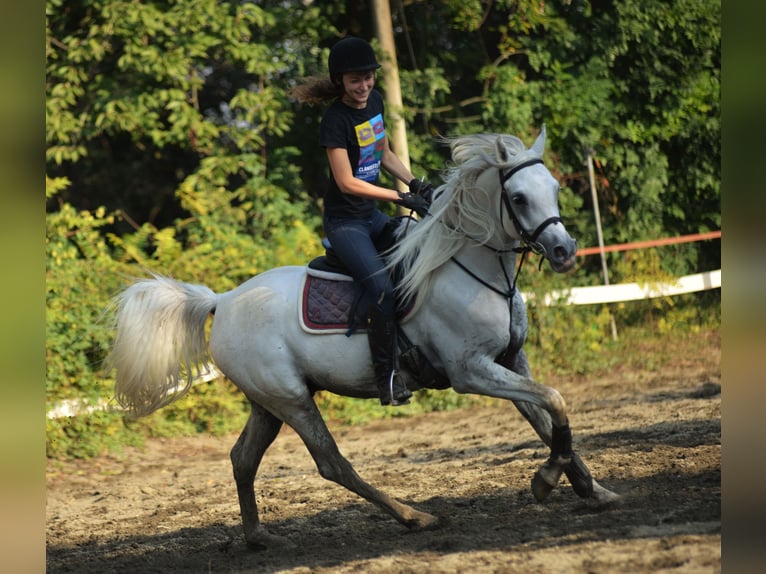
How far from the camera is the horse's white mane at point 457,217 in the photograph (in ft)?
17.0

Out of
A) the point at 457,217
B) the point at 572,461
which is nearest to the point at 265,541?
the point at 572,461

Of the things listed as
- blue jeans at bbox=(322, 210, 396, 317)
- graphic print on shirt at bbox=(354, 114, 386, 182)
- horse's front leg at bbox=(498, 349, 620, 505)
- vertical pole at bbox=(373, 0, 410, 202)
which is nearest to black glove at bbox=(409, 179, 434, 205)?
graphic print on shirt at bbox=(354, 114, 386, 182)

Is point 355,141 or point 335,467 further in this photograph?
→ point 335,467

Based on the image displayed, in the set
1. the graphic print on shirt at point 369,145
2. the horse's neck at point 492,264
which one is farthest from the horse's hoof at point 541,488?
the graphic print on shirt at point 369,145

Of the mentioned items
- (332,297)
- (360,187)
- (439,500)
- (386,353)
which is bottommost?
(439,500)

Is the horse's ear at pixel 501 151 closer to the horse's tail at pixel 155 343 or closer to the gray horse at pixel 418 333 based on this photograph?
the gray horse at pixel 418 333

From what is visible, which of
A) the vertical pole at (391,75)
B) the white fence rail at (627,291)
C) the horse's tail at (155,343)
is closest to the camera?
the horse's tail at (155,343)

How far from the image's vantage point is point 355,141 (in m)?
5.34

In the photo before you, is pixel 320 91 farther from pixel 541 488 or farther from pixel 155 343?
pixel 541 488

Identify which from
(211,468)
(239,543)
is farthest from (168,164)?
(239,543)

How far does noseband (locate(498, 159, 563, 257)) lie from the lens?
15.7ft

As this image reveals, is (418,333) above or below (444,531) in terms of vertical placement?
above

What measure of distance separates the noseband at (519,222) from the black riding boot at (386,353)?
0.89 m

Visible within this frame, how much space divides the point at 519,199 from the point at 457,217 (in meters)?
0.50
